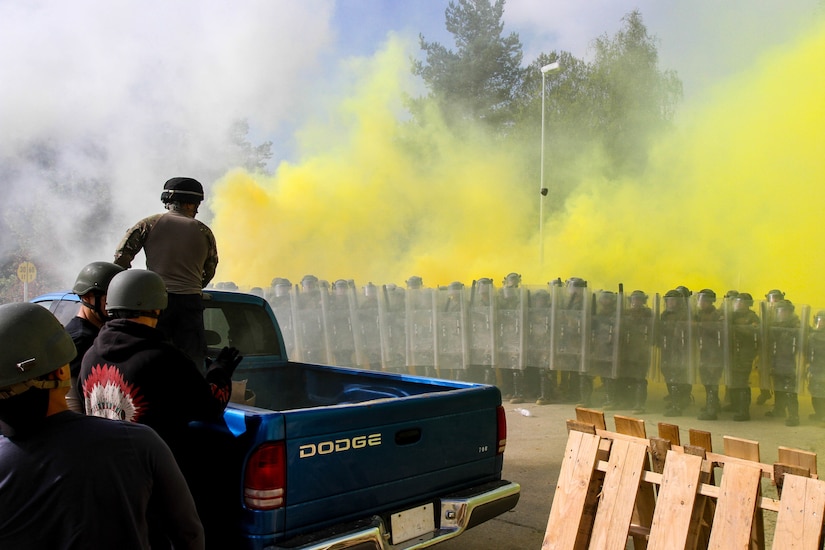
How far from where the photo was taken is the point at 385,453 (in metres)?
3.31

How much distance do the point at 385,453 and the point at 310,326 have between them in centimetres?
805

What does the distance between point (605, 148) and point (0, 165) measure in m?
19.3

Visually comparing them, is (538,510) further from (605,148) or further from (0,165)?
(605,148)

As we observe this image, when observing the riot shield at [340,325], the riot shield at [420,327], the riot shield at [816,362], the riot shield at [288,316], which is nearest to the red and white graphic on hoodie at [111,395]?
the riot shield at [420,327]

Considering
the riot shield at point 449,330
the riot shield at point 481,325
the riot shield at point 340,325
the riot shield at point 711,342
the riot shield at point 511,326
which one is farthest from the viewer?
the riot shield at point 340,325

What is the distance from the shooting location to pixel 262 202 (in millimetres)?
20422

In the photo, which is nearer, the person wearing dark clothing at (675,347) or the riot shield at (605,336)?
the person wearing dark clothing at (675,347)

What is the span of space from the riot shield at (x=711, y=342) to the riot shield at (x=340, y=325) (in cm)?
512

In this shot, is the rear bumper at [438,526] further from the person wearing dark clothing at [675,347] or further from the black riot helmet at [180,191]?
the person wearing dark clothing at [675,347]

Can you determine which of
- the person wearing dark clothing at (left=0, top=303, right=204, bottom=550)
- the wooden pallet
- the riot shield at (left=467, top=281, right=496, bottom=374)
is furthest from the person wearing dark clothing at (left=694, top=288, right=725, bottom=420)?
the person wearing dark clothing at (left=0, top=303, right=204, bottom=550)

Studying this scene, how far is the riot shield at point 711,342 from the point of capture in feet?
27.5

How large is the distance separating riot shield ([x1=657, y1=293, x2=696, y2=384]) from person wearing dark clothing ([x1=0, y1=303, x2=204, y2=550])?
8068mm

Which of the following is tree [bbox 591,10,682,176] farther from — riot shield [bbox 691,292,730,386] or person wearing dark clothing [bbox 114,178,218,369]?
person wearing dark clothing [bbox 114,178,218,369]

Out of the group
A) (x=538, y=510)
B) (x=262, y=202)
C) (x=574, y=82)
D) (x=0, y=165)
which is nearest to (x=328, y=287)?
(x=538, y=510)
